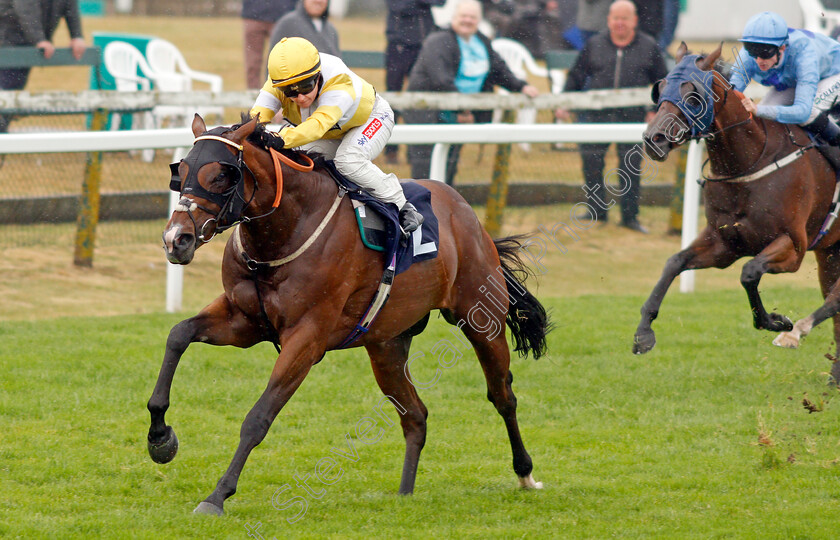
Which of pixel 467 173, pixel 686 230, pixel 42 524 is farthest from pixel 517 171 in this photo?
pixel 42 524

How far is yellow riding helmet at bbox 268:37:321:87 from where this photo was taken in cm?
444

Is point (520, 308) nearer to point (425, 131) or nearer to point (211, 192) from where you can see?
point (211, 192)

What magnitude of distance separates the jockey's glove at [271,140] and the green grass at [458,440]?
147 cm

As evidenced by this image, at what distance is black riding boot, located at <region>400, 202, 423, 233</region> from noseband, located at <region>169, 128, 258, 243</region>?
846 millimetres

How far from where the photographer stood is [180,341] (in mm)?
4406

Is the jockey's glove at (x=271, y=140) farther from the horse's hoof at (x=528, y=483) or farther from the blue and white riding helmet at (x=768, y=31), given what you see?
the blue and white riding helmet at (x=768, y=31)

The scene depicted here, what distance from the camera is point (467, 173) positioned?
30.4 feet

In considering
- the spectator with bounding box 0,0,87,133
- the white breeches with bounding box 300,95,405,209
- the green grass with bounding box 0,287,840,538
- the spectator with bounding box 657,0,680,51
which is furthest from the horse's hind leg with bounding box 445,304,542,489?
the spectator with bounding box 657,0,680,51

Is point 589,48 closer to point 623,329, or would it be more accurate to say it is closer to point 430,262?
point 623,329

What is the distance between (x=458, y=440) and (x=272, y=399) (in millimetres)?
1720

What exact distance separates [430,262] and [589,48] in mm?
5989

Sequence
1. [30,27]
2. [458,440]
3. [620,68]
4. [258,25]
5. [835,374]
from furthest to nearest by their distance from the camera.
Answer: [258,25]
[620,68]
[30,27]
[835,374]
[458,440]

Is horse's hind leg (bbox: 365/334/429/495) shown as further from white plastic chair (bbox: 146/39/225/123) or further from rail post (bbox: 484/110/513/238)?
white plastic chair (bbox: 146/39/225/123)

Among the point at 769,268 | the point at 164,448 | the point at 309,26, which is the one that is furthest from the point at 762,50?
the point at 309,26
